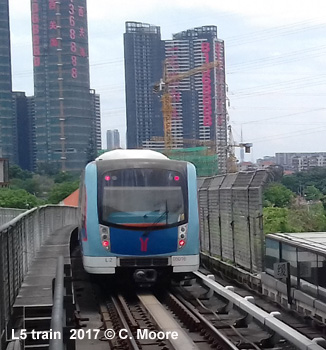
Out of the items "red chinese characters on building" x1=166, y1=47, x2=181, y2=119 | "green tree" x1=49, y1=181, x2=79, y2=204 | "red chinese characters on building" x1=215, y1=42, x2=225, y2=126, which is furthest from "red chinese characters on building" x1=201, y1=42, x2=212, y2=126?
"green tree" x1=49, y1=181, x2=79, y2=204

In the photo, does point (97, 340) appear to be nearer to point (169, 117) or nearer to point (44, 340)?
point (44, 340)

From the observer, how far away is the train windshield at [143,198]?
41.9ft

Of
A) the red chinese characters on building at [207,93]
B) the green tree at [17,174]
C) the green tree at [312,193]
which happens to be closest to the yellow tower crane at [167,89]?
the red chinese characters on building at [207,93]

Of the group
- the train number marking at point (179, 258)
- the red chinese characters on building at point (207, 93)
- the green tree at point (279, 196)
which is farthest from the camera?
the red chinese characters on building at point (207, 93)

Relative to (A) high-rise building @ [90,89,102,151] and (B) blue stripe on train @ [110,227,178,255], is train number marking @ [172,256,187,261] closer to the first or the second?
(B) blue stripe on train @ [110,227,178,255]

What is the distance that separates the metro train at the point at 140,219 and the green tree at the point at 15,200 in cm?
3833

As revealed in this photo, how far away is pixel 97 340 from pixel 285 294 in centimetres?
383

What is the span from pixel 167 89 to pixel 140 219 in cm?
7652

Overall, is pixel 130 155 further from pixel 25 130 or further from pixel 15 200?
pixel 25 130

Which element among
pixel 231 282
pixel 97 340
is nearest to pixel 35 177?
pixel 231 282

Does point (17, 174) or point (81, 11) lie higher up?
point (81, 11)

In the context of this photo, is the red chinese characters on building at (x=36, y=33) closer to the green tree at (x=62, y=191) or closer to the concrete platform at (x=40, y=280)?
the green tree at (x=62, y=191)

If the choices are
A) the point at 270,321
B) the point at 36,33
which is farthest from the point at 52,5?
the point at 270,321

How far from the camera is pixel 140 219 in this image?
1276cm
